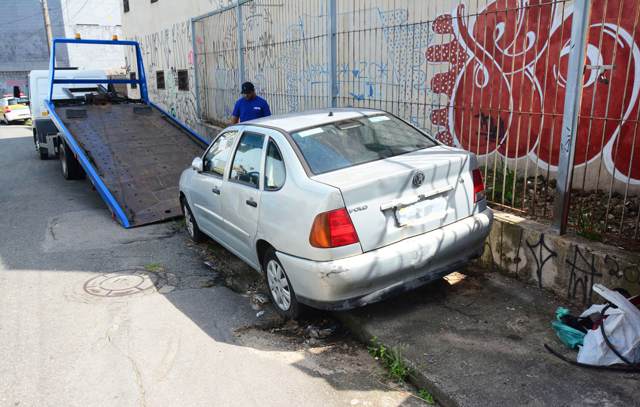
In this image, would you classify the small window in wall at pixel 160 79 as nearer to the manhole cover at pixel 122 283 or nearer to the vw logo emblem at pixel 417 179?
the manhole cover at pixel 122 283

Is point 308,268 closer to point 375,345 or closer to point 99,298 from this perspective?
point 375,345

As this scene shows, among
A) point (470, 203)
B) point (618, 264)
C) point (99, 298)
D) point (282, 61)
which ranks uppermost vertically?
point (282, 61)

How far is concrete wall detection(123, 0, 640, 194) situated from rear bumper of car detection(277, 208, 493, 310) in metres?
1.26

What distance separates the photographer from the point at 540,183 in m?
5.74

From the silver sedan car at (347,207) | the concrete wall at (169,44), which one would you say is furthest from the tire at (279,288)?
the concrete wall at (169,44)

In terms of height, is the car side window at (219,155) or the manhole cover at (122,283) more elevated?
the car side window at (219,155)

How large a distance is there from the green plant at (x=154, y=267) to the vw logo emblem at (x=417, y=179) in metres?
3.36

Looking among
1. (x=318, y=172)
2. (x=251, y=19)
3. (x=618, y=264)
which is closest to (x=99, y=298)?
(x=318, y=172)

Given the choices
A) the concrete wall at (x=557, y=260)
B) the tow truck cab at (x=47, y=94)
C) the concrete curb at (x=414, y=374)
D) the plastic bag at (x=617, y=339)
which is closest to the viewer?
the concrete curb at (x=414, y=374)

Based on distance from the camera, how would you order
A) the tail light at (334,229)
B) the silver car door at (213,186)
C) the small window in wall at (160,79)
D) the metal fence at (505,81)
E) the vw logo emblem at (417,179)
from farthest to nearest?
the small window in wall at (160,79)
the silver car door at (213,186)
the metal fence at (505,81)
the vw logo emblem at (417,179)
the tail light at (334,229)

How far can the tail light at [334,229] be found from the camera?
144 inches

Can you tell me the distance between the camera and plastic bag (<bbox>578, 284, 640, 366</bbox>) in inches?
130

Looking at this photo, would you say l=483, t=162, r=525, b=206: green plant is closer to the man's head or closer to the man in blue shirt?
the man in blue shirt

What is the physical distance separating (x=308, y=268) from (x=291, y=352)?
2.36 feet
